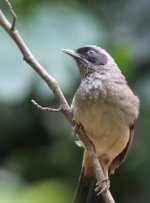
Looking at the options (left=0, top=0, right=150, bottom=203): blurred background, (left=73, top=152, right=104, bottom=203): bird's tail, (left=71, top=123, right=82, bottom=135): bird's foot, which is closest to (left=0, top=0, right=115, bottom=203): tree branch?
(left=71, top=123, right=82, bottom=135): bird's foot

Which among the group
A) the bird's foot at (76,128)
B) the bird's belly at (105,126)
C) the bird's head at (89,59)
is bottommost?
the bird's belly at (105,126)

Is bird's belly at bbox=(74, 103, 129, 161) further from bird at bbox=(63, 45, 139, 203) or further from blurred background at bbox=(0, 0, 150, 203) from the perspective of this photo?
blurred background at bbox=(0, 0, 150, 203)

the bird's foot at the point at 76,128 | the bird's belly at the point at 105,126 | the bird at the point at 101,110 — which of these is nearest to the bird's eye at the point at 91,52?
the bird at the point at 101,110

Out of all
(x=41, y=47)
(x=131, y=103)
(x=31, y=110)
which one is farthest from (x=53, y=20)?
(x=131, y=103)

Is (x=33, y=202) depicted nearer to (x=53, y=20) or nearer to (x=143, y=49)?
(x=53, y=20)

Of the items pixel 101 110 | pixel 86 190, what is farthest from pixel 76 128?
pixel 86 190

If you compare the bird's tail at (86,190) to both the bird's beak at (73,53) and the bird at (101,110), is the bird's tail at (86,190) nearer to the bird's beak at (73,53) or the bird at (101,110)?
the bird at (101,110)

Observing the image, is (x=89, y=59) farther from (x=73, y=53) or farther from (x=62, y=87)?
(x=62, y=87)
